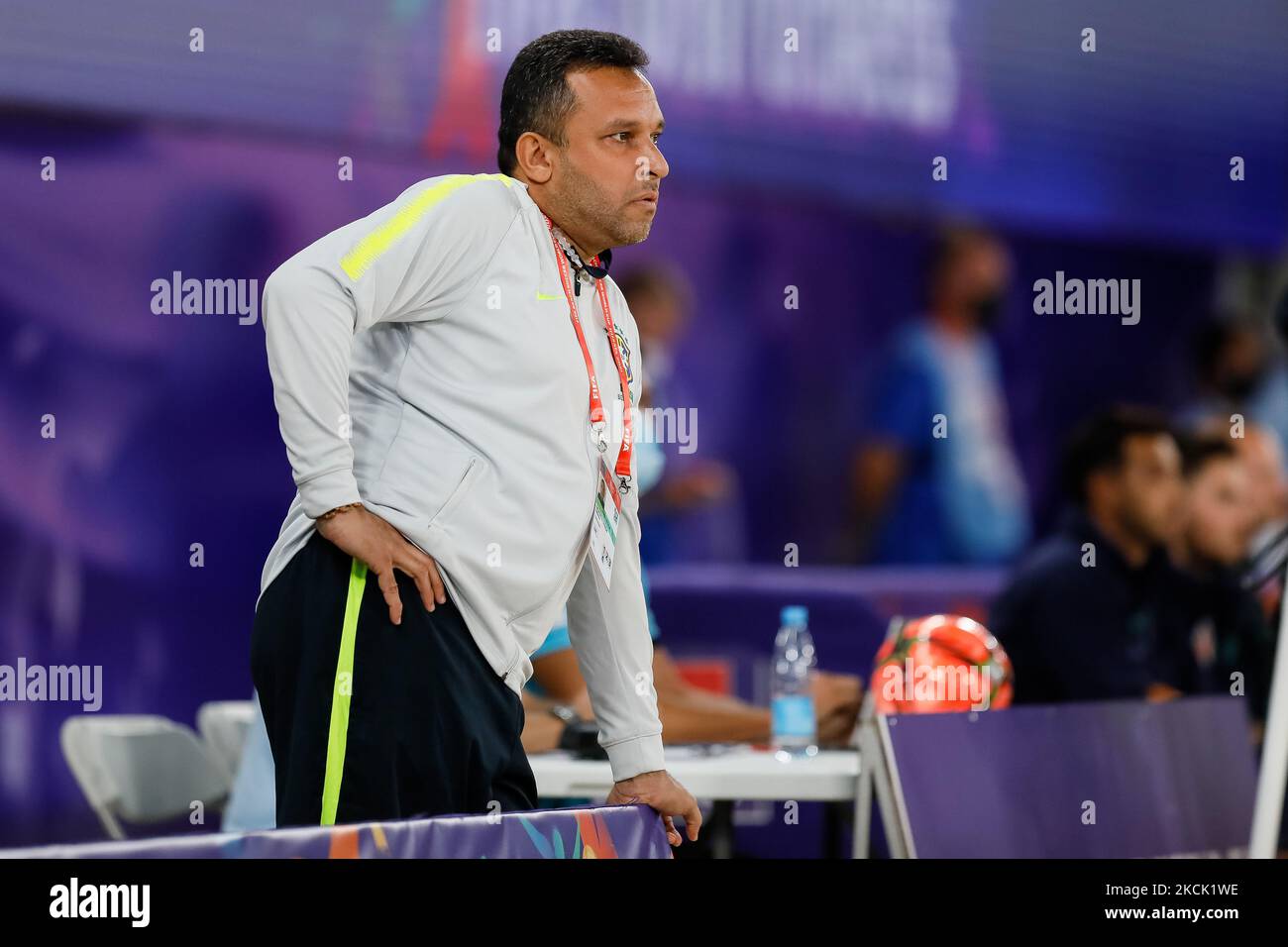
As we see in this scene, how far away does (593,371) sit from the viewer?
1967mm

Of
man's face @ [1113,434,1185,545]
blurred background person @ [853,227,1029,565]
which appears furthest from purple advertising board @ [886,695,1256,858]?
blurred background person @ [853,227,1029,565]

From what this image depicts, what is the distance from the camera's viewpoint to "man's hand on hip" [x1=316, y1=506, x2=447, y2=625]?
174 cm

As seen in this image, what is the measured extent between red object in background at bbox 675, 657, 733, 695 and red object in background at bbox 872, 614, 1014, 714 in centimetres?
182

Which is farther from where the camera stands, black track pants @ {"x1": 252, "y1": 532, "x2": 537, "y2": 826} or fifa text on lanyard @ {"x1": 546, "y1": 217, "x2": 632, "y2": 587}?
fifa text on lanyard @ {"x1": 546, "y1": 217, "x2": 632, "y2": 587}

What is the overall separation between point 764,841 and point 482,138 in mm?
2565

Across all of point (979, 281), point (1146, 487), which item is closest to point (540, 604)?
point (1146, 487)

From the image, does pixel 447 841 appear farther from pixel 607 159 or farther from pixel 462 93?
pixel 462 93

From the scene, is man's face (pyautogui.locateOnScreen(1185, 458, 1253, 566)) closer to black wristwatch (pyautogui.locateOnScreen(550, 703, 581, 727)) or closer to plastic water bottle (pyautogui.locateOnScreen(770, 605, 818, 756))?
plastic water bottle (pyautogui.locateOnScreen(770, 605, 818, 756))

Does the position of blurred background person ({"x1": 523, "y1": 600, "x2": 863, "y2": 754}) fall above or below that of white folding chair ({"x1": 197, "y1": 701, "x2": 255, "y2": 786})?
above

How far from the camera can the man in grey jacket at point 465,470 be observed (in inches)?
69.3

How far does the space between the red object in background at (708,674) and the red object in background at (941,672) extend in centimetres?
182

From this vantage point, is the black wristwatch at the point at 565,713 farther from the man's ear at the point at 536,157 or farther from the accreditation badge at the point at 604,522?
the man's ear at the point at 536,157

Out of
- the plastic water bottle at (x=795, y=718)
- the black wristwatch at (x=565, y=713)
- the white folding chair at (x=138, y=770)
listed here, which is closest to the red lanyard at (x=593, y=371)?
the black wristwatch at (x=565, y=713)

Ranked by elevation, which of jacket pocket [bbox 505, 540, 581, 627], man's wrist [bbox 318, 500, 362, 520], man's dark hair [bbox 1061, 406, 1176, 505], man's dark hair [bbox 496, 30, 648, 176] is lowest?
jacket pocket [bbox 505, 540, 581, 627]
